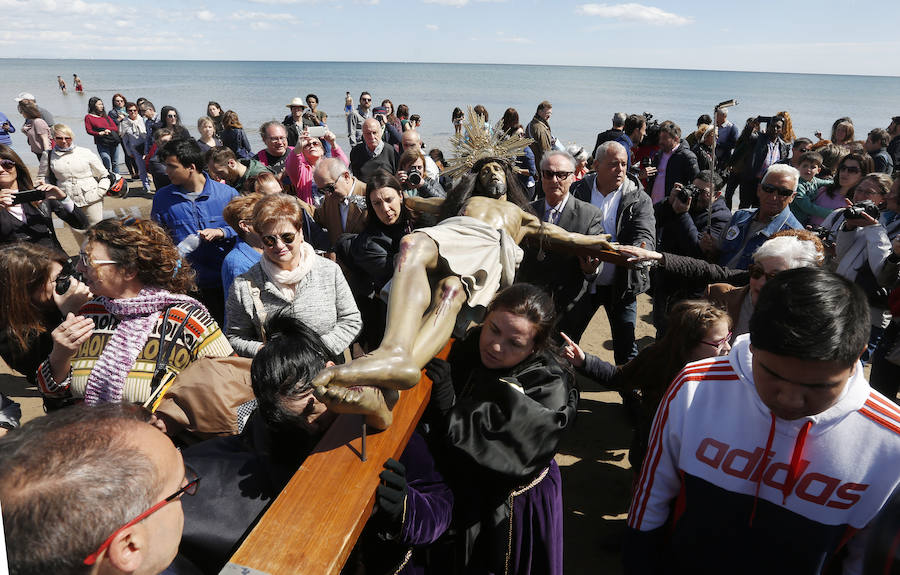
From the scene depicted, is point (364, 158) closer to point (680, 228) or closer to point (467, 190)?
point (680, 228)

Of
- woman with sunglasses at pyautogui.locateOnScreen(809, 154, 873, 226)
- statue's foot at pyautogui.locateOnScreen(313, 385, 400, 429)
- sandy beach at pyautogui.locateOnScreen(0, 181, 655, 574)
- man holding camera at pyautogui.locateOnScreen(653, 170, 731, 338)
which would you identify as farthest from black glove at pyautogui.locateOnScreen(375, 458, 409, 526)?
woman with sunglasses at pyautogui.locateOnScreen(809, 154, 873, 226)

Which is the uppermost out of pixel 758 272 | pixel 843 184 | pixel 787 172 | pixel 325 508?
pixel 787 172

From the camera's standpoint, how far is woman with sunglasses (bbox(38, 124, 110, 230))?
6027 millimetres

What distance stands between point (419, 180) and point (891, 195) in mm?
3678

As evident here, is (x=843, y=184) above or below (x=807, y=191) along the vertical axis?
above

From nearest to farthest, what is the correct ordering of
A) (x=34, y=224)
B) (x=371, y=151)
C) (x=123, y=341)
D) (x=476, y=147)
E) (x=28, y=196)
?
(x=123, y=341) → (x=476, y=147) → (x=28, y=196) → (x=34, y=224) → (x=371, y=151)

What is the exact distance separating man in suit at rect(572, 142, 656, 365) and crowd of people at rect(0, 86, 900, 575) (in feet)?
0.07

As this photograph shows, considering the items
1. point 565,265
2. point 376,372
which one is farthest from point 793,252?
point 376,372

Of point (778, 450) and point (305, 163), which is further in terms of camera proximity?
point (305, 163)

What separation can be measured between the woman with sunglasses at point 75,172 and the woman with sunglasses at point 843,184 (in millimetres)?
8252

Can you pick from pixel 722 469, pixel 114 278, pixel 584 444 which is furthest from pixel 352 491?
pixel 584 444

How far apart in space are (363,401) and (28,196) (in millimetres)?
4204

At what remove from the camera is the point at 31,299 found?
2.91m

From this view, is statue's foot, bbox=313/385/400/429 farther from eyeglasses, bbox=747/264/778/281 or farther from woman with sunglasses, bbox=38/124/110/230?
woman with sunglasses, bbox=38/124/110/230
